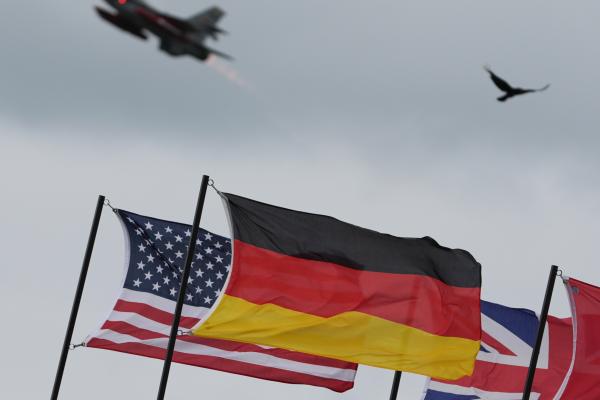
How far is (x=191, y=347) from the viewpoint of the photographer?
36.0 m

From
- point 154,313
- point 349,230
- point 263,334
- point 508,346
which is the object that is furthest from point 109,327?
point 508,346

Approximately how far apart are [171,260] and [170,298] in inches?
35.1

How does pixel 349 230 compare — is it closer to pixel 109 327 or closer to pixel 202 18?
pixel 109 327

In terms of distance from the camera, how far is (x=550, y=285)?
1506 inches

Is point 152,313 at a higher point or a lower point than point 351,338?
lower

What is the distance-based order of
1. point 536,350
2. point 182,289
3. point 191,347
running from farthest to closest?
point 536,350, point 191,347, point 182,289

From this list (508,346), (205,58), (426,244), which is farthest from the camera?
(508,346)

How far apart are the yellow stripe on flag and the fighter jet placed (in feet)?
45.1

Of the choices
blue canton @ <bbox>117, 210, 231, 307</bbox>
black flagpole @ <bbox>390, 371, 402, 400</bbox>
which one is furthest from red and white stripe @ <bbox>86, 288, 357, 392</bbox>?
black flagpole @ <bbox>390, 371, 402, 400</bbox>

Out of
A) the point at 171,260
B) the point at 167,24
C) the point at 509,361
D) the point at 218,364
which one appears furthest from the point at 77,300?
the point at 167,24

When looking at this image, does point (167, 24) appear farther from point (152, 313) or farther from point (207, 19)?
point (152, 313)

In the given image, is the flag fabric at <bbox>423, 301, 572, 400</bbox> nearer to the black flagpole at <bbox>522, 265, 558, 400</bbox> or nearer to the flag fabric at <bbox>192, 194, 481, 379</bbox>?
the black flagpole at <bbox>522, 265, 558, 400</bbox>

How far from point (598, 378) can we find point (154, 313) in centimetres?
1083

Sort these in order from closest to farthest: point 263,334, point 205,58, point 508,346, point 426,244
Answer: point 205,58 → point 263,334 → point 426,244 → point 508,346
